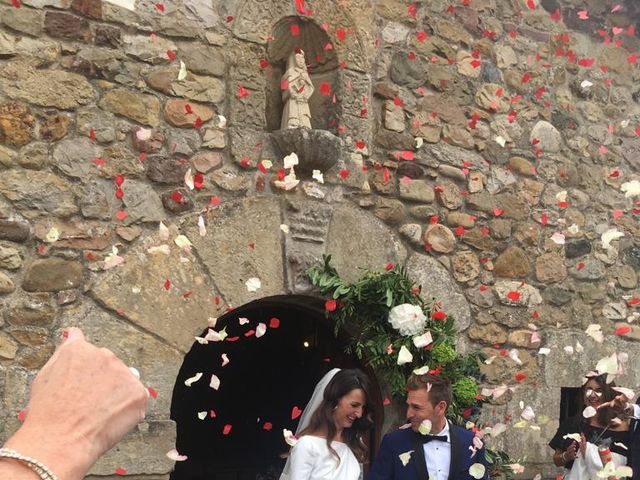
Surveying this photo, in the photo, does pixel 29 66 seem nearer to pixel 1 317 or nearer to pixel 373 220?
pixel 1 317

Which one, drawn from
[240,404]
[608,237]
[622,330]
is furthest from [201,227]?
[240,404]

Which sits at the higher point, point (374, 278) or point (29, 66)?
point (29, 66)

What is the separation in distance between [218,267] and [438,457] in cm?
143

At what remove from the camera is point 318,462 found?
3.96 meters

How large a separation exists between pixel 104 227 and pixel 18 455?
2.67 meters

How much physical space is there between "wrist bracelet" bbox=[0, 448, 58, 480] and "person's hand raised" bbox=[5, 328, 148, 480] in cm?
2

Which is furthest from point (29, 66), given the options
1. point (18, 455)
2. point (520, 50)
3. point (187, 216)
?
point (520, 50)

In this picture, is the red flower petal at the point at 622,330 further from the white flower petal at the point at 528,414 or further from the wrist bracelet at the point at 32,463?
the wrist bracelet at the point at 32,463

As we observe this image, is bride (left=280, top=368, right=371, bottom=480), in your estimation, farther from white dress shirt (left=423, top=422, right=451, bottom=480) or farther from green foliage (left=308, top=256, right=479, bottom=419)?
white dress shirt (left=423, top=422, right=451, bottom=480)

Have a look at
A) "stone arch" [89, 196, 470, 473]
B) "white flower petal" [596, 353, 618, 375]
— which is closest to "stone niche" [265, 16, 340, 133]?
"stone arch" [89, 196, 470, 473]

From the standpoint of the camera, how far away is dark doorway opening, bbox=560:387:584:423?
5328 millimetres

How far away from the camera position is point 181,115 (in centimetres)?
392

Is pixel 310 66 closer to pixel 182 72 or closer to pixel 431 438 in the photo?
pixel 182 72

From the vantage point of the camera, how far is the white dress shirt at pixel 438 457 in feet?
12.5
